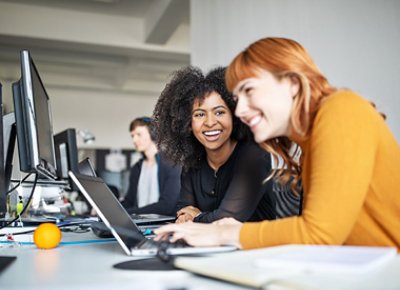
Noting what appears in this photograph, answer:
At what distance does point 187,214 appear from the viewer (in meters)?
1.76

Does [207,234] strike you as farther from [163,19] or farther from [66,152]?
[163,19]

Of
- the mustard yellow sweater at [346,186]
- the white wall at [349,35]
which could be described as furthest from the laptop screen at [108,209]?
the white wall at [349,35]

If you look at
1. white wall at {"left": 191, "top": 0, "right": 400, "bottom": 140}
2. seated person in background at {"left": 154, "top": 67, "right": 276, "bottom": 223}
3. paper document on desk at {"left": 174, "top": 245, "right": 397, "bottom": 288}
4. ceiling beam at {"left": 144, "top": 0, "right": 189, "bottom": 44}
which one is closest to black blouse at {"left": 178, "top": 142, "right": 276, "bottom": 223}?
seated person in background at {"left": 154, "top": 67, "right": 276, "bottom": 223}

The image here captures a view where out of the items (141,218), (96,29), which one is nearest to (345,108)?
(141,218)

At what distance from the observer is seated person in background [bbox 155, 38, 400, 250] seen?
92 cm

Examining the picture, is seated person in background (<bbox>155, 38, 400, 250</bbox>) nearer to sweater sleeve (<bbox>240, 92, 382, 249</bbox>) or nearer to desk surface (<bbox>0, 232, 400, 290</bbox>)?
sweater sleeve (<bbox>240, 92, 382, 249</bbox>)

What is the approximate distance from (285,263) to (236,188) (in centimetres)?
90

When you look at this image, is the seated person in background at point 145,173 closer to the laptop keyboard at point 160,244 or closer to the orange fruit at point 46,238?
the orange fruit at point 46,238

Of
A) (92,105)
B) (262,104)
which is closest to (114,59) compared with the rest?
(92,105)

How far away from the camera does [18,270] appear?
950mm

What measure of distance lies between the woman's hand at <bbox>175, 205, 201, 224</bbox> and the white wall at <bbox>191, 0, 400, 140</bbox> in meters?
1.35

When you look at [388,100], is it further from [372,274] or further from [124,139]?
[124,139]

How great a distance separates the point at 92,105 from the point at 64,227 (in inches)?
313

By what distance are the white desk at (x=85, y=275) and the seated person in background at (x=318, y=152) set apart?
188mm
